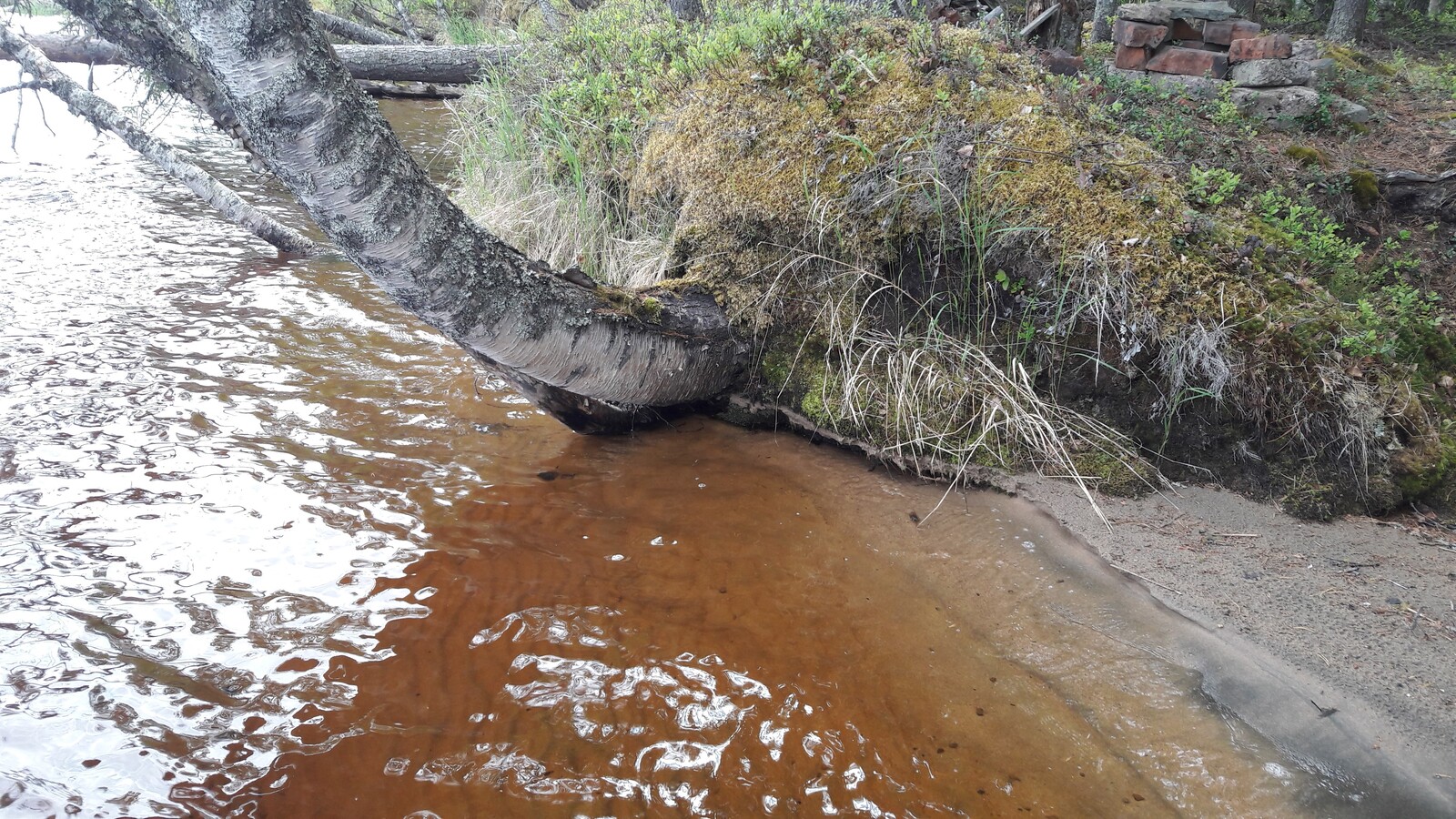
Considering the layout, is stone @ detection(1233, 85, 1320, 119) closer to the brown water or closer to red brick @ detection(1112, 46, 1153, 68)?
red brick @ detection(1112, 46, 1153, 68)

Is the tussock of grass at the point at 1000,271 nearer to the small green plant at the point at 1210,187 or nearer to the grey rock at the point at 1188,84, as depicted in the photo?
the small green plant at the point at 1210,187

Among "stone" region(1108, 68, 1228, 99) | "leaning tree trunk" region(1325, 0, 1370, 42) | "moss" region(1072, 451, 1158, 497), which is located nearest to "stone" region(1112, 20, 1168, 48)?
"stone" region(1108, 68, 1228, 99)

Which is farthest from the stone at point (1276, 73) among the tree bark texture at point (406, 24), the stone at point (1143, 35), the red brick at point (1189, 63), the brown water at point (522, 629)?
the tree bark texture at point (406, 24)

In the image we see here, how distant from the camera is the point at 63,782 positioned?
183 centimetres

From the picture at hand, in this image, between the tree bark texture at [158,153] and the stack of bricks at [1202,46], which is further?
the tree bark texture at [158,153]

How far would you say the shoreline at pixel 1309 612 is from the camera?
2100 millimetres

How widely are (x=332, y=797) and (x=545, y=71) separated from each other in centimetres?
566

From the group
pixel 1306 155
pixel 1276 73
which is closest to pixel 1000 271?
pixel 1306 155

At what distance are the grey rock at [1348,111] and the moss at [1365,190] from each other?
1.07 meters

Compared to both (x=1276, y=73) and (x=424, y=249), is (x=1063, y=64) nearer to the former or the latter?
(x=1276, y=73)

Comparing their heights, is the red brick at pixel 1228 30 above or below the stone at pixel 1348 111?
above

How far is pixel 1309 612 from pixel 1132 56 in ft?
15.0

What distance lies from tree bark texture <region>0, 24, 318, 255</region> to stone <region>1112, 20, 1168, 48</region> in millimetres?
6496

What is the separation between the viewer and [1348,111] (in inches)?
200
